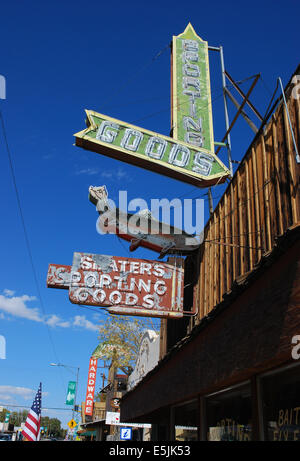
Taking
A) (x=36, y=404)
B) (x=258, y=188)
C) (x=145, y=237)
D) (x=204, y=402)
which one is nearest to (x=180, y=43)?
(x=145, y=237)

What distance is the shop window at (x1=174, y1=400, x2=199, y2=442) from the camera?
25.8ft

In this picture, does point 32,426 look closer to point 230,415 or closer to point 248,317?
point 230,415

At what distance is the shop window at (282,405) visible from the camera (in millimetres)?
4445

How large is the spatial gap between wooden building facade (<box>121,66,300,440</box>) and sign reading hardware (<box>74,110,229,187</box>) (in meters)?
1.41

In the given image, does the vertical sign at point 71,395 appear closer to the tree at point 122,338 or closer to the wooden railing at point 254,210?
the tree at point 122,338

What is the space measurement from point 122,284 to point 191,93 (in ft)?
21.6

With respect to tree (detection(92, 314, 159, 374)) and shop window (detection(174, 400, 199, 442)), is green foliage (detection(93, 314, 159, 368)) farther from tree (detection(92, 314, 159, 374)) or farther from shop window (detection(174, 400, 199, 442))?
shop window (detection(174, 400, 199, 442))

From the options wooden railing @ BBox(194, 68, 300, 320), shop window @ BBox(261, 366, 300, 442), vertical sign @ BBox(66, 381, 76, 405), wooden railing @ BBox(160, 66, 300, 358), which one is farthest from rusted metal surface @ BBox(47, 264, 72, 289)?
vertical sign @ BBox(66, 381, 76, 405)

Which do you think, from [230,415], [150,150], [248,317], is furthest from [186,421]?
[150,150]

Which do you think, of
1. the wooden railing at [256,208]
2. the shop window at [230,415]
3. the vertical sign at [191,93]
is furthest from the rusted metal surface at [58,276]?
the shop window at [230,415]

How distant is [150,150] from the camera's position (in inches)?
422

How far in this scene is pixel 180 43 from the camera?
14273mm

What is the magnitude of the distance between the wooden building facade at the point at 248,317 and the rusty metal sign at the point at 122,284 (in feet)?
2.11
